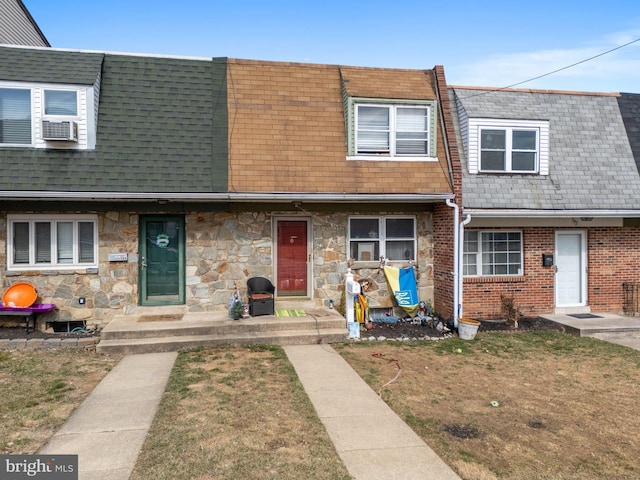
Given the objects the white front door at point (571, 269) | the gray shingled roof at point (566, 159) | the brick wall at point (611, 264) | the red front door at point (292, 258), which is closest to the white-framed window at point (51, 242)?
the red front door at point (292, 258)

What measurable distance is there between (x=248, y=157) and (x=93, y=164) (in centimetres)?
304

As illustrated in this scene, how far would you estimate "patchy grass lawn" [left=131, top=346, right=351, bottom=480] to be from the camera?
4.07 m

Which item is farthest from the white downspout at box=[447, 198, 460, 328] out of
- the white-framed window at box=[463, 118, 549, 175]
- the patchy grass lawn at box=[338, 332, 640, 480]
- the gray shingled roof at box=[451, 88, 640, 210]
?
the white-framed window at box=[463, 118, 549, 175]

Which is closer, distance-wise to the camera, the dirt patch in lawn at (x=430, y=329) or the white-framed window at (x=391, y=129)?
the dirt patch in lawn at (x=430, y=329)

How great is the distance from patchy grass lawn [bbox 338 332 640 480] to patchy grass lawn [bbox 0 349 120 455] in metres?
3.91

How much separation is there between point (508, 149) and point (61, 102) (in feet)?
32.6

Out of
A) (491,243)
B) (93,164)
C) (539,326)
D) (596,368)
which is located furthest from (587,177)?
(93,164)

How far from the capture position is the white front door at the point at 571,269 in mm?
11342

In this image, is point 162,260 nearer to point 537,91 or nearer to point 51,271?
point 51,271

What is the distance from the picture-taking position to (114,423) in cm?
505

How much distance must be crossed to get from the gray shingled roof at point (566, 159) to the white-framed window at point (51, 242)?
8157mm

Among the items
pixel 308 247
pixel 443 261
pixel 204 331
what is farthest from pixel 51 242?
pixel 443 261

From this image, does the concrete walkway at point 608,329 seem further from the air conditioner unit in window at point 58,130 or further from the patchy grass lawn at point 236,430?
the air conditioner unit in window at point 58,130

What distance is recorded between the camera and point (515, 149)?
11086mm
